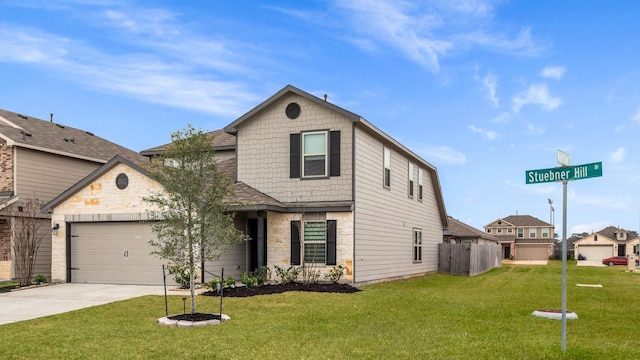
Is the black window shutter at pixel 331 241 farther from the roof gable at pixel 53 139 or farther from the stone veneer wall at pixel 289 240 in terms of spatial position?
the roof gable at pixel 53 139

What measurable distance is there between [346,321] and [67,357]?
5235 millimetres

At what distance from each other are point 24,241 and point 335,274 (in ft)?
36.5

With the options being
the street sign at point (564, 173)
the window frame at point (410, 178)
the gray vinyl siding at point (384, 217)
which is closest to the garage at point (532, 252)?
the gray vinyl siding at point (384, 217)

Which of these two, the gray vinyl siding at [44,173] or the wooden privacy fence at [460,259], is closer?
the gray vinyl siding at [44,173]

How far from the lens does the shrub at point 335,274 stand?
59.8 feet

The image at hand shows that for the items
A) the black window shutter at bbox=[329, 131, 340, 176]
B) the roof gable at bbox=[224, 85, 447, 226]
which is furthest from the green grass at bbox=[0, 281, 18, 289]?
the black window shutter at bbox=[329, 131, 340, 176]

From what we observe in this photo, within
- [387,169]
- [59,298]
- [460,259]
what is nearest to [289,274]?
[387,169]

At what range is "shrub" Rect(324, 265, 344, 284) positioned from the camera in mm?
18219

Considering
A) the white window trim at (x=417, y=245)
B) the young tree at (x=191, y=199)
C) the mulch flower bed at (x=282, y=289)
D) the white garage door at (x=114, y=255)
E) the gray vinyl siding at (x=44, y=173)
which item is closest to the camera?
the young tree at (x=191, y=199)

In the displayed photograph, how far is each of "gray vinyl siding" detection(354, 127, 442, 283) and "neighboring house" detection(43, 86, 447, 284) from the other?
70mm

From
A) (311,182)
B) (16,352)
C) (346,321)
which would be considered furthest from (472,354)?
(311,182)

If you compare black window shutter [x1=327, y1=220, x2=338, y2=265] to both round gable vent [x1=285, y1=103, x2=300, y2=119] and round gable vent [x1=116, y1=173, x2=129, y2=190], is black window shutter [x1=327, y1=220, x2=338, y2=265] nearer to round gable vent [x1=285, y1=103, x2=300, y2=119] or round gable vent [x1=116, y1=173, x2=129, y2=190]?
round gable vent [x1=285, y1=103, x2=300, y2=119]

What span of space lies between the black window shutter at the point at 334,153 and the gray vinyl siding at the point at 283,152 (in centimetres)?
14

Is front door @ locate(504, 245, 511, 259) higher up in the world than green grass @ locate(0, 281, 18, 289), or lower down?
lower down
